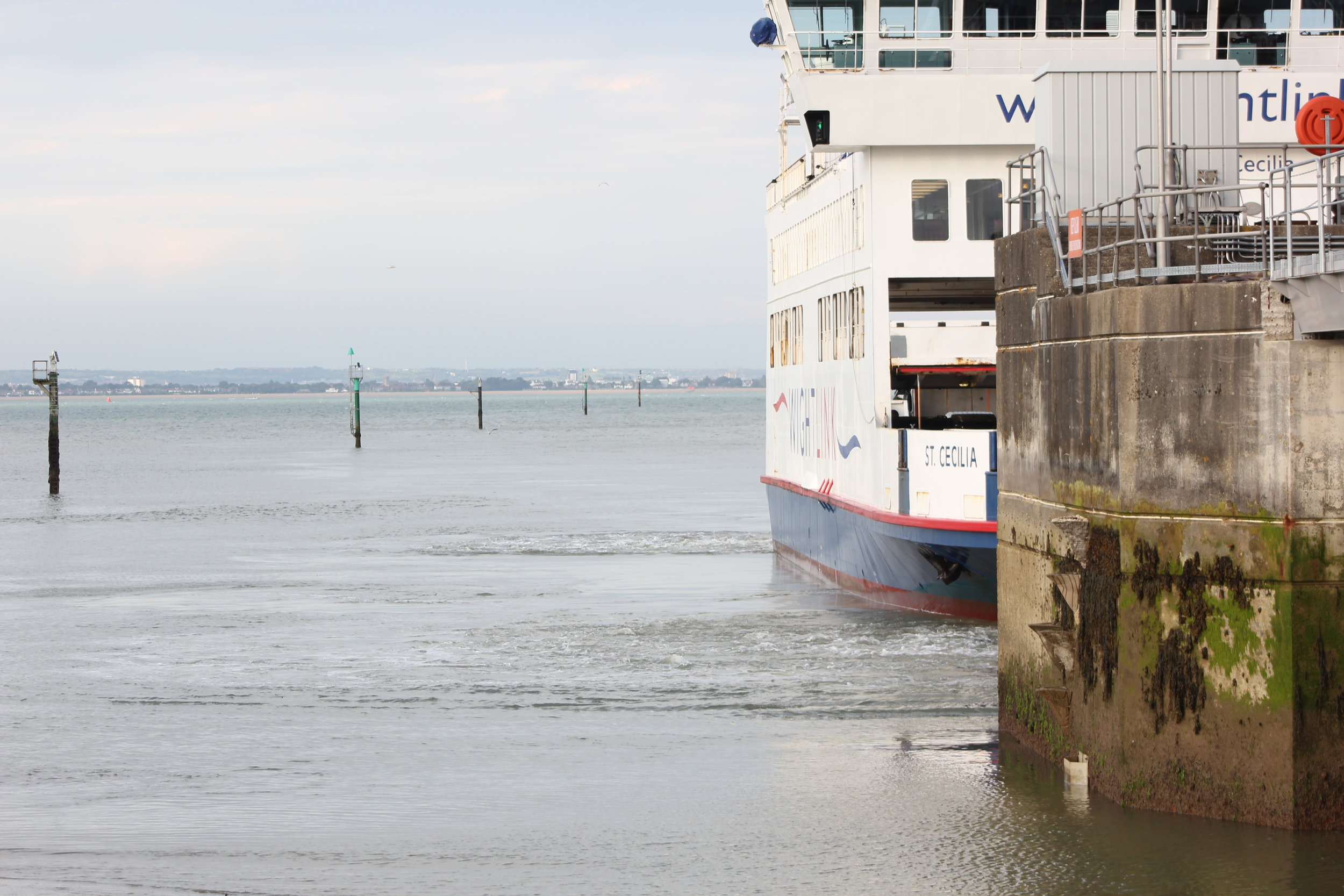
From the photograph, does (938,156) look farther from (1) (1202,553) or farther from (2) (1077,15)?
(1) (1202,553)

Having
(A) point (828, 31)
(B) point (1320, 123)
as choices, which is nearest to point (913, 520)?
(B) point (1320, 123)

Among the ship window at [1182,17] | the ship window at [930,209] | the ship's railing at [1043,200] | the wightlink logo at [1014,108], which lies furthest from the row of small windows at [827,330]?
the ship's railing at [1043,200]

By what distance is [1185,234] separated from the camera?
1234 centimetres

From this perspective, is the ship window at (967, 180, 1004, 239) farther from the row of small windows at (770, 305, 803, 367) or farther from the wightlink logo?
the row of small windows at (770, 305, 803, 367)

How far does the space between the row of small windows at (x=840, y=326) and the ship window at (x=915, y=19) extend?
327cm

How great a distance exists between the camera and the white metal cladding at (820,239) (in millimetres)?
21891

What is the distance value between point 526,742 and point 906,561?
7360mm

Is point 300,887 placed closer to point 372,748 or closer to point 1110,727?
point 372,748

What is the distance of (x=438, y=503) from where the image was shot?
1868 inches

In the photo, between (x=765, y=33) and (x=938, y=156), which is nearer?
(x=938, y=156)

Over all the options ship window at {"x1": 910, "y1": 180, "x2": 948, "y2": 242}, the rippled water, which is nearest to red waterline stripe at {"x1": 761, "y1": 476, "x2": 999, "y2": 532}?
the rippled water

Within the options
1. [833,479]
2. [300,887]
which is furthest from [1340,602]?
[833,479]

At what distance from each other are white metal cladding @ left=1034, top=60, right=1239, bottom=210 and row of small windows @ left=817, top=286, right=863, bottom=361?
23.7 ft

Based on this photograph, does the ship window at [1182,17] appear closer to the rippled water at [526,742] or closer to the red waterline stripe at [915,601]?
the red waterline stripe at [915,601]
